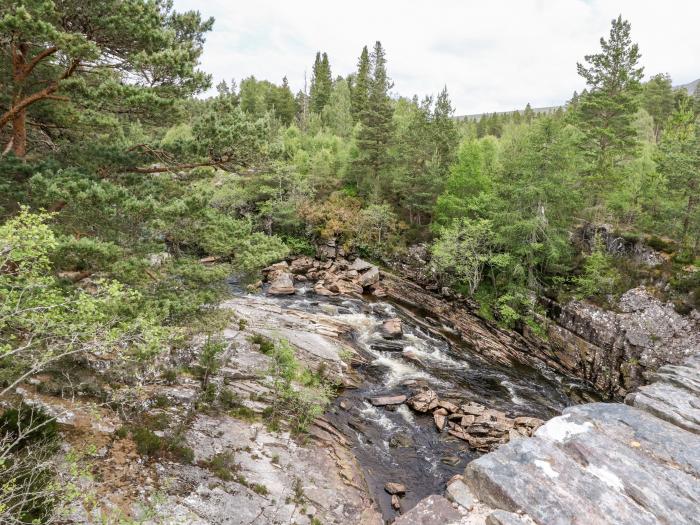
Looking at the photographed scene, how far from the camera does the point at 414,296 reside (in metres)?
30.2

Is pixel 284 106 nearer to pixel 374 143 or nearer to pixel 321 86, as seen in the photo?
pixel 321 86

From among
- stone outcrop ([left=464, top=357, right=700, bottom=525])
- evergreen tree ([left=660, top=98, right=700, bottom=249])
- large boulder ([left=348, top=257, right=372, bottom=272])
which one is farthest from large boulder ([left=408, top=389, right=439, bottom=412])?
evergreen tree ([left=660, top=98, right=700, bottom=249])

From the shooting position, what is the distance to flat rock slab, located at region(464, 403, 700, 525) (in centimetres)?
790

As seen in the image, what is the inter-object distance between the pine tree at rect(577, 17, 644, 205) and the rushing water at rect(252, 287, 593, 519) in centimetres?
1638

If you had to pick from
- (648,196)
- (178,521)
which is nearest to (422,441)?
(178,521)

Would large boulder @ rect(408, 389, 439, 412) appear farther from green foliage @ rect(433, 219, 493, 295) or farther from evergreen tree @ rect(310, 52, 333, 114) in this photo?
evergreen tree @ rect(310, 52, 333, 114)

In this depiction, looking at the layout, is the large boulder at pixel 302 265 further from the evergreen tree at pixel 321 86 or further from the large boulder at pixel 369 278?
the evergreen tree at pixel 321 86

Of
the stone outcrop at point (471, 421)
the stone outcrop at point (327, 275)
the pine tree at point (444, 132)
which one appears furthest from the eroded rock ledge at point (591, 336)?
the pine tree at point (444, 132)

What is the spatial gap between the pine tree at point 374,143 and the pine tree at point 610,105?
54.8ft

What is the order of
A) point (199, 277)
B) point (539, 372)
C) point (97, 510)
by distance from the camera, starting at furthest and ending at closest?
point (539, 372) → point (199, 277) → point (97, 510)

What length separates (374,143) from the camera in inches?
1481

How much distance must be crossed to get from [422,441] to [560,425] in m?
5.42

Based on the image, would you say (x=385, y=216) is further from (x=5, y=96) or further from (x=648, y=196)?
(x=5, y=96)

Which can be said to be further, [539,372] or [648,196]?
[648,196]
